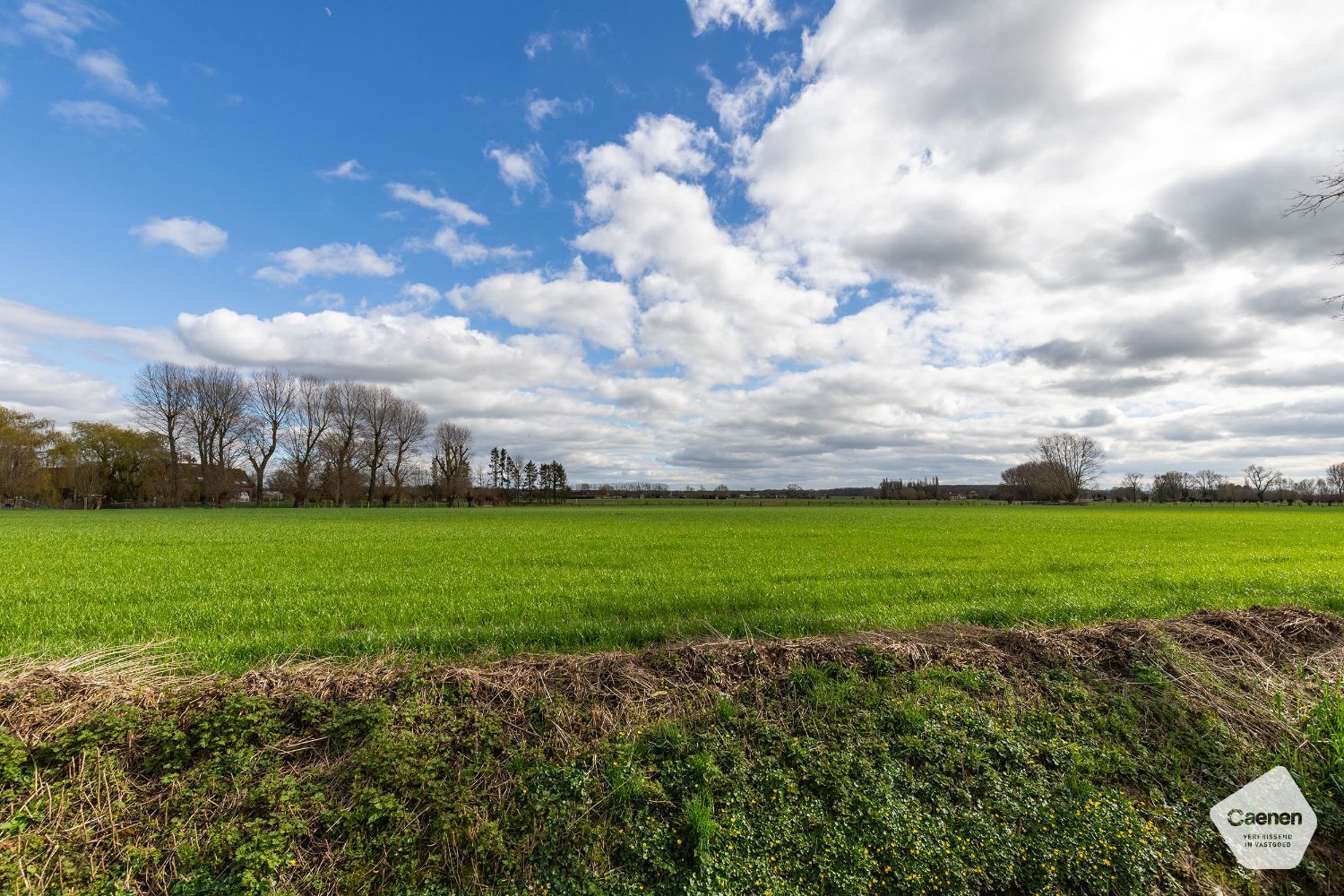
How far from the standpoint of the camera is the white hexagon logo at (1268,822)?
4.55 meters

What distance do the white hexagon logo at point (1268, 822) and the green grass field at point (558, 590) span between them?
4149mm

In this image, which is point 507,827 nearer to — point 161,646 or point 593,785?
point 593,785

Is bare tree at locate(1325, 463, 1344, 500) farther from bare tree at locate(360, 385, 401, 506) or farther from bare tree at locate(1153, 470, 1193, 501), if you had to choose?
bare tree at locate(360, 385, 401, 506)

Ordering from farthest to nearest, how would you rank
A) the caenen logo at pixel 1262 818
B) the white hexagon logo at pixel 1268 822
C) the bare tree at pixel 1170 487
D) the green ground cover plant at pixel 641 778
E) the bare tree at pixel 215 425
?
the bare tree at pixel 1170 487
the bare tree at pixel 215 425
the caenen logo at pixel 1262 818
the white hexagon logo at pixel 1268 822
the green ground cover plant at pixel 641 778

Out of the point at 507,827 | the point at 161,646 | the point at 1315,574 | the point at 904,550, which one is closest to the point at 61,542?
the point at 161,646

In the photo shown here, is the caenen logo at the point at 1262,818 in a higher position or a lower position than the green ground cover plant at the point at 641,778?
lower

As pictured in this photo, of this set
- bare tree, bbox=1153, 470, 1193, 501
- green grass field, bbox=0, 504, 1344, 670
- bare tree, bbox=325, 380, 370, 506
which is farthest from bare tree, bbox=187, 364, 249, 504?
bare tree, bbox=1153, 470, 1193, 501

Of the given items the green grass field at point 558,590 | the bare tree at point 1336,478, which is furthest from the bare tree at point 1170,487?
the green grass field at point 558,590

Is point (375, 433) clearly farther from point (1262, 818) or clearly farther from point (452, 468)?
point (1262, 818)

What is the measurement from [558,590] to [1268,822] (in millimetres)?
10898

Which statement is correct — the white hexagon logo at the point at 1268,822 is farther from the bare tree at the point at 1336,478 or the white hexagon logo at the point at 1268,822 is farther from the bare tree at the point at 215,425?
the bare tree at the point at 1336,478

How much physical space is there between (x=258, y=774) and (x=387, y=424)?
10043cm

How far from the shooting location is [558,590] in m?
12.5

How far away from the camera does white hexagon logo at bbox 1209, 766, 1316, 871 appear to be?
4547mm
